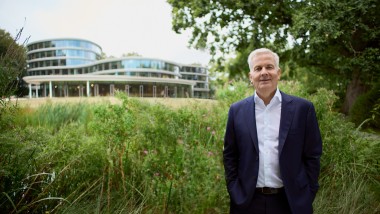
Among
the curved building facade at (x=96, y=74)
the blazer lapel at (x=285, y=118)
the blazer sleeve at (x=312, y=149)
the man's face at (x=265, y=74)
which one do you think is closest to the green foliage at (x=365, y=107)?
the blazer sleeve at (x=312, y=149)

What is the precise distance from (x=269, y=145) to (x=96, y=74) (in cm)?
7932

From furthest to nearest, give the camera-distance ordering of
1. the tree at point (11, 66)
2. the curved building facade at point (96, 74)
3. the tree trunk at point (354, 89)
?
the curved building facade at point (96, 74), the tree trunk at point (354, 89), the tree at point (11, 66)

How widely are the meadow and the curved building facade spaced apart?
1640 inches

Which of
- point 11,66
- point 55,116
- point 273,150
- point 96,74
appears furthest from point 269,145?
point 96,74

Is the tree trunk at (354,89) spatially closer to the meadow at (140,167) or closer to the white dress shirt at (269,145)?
the meadow at (140,167)

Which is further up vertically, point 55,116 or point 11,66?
point 11,66

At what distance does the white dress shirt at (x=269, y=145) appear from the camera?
2152 millimetres


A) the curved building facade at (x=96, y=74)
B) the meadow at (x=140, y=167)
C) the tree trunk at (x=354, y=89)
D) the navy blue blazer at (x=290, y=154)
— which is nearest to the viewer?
the navy blue blazer at (x=290, y=154)

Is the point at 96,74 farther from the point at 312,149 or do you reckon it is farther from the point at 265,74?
the point at 312,149

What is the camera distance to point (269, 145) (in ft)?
7.09

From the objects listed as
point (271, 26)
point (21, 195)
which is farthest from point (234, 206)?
point (271, 26)

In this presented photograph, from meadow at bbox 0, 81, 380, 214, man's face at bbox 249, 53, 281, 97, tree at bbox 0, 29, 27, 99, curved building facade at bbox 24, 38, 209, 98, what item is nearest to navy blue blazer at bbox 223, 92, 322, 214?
man's face at bbox 249, 53, 281, 97

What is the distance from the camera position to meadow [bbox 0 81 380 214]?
2.74 meters

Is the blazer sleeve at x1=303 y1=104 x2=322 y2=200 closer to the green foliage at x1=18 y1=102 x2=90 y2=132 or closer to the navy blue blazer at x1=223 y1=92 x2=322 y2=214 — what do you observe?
the navy blue blazer at x1=223 y1=92 x2=322 y2=214
